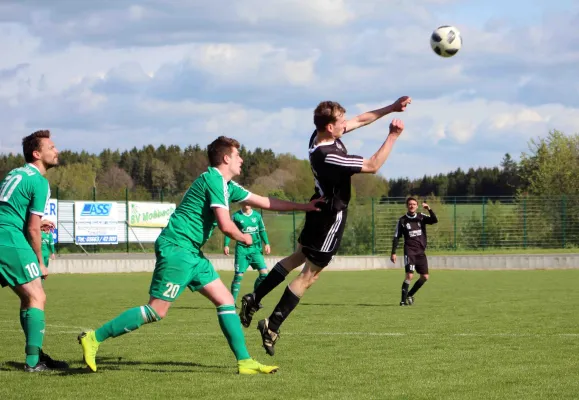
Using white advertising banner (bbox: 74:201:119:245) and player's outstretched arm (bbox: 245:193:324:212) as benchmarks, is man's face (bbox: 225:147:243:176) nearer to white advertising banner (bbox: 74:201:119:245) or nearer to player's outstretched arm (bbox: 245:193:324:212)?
player's outstretched arm (bbox: 245:193:324:212)

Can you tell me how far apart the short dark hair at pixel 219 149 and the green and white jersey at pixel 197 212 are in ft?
0.30

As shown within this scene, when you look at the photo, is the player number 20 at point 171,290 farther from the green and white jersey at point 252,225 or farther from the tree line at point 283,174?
the tree line at point 283,174

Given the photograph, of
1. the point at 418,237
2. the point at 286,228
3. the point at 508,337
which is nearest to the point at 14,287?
the point at 508,337

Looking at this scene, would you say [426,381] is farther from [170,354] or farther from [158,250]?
[170,354]

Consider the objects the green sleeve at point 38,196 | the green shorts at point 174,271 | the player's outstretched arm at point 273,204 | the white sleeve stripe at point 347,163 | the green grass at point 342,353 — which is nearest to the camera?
the green grass at point 342,353

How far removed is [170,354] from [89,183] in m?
64.6

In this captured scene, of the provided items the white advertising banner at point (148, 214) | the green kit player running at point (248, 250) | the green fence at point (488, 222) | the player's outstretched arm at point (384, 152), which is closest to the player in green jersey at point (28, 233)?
the player's outstretched arm at point (384, 152)

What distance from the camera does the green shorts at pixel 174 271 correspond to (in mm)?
7547

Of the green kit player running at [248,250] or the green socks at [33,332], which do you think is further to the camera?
the green kit player running at [248,250]

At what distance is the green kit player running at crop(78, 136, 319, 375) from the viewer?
7559 mm

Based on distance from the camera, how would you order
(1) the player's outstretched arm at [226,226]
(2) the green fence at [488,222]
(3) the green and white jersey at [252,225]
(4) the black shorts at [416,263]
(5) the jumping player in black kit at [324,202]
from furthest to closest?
(2) the green fence at [488,222]
(3) the green and white jersey at [252,225]
(4) the black shorts at [416,263]
(5) the jumping player in black kit at [324,202]
(1) the player's outstretched arm at [226,226]

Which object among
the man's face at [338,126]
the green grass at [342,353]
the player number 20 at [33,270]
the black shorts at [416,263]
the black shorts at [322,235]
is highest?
the man's face at [338,126]

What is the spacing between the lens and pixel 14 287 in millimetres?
8031

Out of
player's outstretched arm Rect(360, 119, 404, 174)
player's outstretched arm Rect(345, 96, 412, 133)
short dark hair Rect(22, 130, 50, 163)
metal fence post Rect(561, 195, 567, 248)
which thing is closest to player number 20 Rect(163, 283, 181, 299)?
short dark hair Rect(22, 130, 50, 163)
